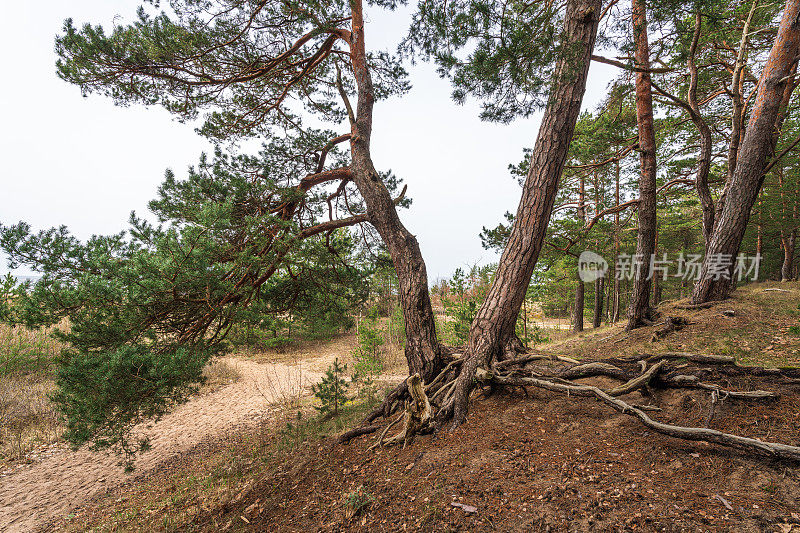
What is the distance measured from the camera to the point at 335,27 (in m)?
4.70

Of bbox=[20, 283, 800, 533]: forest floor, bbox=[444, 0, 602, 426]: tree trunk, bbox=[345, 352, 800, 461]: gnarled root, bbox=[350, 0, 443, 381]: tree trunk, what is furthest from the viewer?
bbox=[350, 0, 443, 381]: tree trunk

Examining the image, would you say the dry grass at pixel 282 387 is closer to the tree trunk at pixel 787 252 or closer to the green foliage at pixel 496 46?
the green foliage at pixel 496 46

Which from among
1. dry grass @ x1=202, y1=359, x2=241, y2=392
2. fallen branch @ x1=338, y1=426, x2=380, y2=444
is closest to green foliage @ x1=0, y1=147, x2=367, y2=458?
fallen branch @ x1=338, y1=426, x2=380, y2=444

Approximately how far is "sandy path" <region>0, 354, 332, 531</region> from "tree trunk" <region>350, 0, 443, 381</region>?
152 inches

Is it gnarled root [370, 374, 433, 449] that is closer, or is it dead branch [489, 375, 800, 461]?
dead branch [489, 375, 800, 461]

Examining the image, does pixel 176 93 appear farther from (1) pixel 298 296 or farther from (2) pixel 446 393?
(2) pixel 446 393

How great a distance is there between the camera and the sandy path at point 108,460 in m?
4.27

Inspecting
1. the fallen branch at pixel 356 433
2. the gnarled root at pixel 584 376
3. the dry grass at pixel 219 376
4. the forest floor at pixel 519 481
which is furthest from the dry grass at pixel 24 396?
the gnarled root at pixel 584 376

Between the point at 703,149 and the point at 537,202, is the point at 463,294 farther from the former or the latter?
the point at 703,149

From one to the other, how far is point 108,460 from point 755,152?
1447cm

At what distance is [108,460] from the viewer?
5.74 metres

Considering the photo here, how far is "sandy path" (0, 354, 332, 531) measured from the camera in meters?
4.27

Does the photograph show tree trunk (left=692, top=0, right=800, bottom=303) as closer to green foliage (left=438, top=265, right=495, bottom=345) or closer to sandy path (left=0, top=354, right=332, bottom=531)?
green foliage (left=438, top=265, right=495, bottom=345)

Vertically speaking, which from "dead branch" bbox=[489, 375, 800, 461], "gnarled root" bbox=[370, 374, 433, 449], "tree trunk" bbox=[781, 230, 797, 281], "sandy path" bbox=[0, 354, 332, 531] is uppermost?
"tree trunk" bbox=[781, 230, 797, 281]
